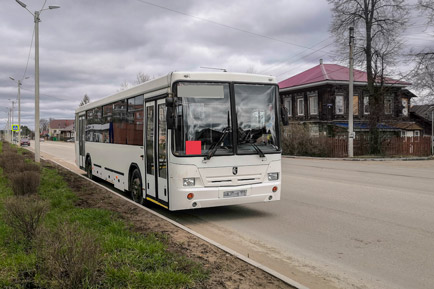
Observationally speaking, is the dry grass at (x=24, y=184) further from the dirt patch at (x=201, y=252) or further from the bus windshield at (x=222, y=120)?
the bus windshield at (x=222, y=120)

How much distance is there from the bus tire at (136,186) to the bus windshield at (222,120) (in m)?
2.41

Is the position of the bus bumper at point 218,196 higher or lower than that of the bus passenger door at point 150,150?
lower

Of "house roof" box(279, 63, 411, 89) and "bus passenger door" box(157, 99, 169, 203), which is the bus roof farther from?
"house roof" box(279, 63, 411, 89)

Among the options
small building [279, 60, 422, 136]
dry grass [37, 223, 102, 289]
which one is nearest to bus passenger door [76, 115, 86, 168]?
dry grass [37, 223, 102, 289]

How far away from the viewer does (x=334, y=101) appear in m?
41.1

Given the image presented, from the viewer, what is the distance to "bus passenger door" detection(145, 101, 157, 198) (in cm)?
872

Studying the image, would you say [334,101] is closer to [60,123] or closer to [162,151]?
[162,151]

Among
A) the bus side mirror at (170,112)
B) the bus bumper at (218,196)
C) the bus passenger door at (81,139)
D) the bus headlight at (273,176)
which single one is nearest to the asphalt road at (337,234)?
the bus bumper at (218,196)

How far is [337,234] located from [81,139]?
12.7 meters

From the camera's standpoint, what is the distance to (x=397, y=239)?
646cm

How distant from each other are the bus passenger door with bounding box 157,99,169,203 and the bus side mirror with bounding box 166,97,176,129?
2.25ft

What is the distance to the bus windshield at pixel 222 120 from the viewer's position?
761 centimetres

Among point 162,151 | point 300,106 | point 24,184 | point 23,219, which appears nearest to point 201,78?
point 162,151

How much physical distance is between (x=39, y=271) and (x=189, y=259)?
67.2 inches
